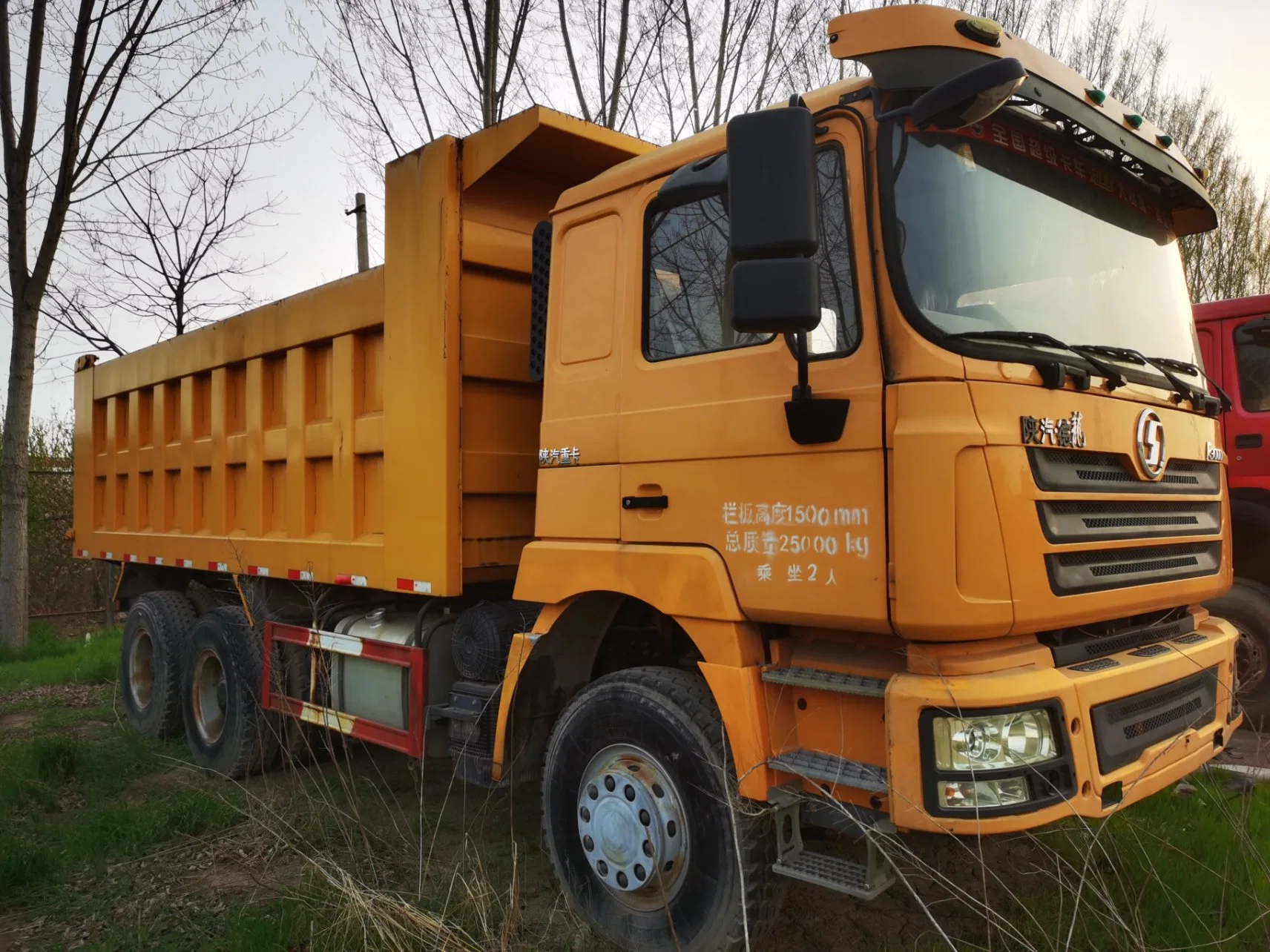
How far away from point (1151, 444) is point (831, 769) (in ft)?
4.66

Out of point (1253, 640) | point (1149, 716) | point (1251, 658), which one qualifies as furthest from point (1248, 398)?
point (1149, 716)

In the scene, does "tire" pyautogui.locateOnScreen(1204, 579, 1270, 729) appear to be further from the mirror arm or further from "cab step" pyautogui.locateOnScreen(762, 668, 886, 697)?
the mirror arm

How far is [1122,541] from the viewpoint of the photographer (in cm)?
288

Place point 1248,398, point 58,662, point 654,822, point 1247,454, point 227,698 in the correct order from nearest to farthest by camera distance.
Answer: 1. point 654,822
2. point 227,698
3. point 1247,454
4. point 1248,398
5. point 58,662

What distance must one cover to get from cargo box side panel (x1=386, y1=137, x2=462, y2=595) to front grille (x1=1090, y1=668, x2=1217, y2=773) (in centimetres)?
249

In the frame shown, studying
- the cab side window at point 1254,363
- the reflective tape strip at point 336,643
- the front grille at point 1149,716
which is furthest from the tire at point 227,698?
the cab side window at point 1254,363

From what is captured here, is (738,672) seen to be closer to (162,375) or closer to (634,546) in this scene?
(634,546)

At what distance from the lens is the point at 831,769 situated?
275 cm

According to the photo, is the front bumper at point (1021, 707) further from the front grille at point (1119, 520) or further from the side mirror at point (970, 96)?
the side mirror at point (970, 96)

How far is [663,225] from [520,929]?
2.51m

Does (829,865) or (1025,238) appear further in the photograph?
(1025,238)

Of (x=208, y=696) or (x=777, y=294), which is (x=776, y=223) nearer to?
(x=777, y=294)

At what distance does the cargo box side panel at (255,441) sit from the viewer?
15.6ft

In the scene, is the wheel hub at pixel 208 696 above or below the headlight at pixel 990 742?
below
